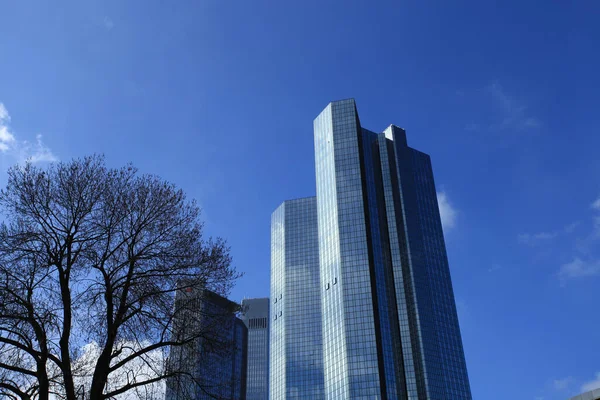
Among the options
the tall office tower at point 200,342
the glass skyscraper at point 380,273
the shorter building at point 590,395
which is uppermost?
the glass skyscraper at point 380,273

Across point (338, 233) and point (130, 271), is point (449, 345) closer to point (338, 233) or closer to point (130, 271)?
point (338, 233)

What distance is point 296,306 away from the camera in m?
176

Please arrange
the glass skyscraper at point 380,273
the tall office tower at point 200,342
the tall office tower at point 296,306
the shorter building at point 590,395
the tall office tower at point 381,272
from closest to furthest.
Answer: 1. the tall office tower at point 200,342
2. the shorter building at point 590,395
3. the tall office tower at point 381,272
4. the glass skyscraper at point 380,273
5. the tall office tower at point 296,306

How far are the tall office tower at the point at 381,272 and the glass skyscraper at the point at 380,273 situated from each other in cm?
26

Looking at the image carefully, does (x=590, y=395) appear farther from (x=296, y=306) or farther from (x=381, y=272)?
(x=296, y=306)

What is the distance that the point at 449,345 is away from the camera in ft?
471

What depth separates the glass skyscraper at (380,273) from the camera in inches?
5305

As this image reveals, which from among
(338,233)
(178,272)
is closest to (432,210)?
(338,233)

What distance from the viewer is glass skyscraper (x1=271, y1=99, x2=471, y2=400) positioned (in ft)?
442

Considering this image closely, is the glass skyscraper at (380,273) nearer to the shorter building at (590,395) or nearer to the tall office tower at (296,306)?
the tall office tower at (296,306)

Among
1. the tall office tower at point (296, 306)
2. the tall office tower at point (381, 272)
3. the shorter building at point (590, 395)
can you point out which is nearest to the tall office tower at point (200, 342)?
the shorter building at point (590, 395)

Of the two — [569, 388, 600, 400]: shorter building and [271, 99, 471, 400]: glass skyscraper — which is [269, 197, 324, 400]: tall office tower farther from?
[569, 388, 600, 400]: shorter building

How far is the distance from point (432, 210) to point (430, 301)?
31.2m

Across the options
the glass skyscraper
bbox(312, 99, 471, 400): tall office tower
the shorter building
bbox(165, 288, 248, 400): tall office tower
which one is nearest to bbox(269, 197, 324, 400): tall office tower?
the glass skyscraper
